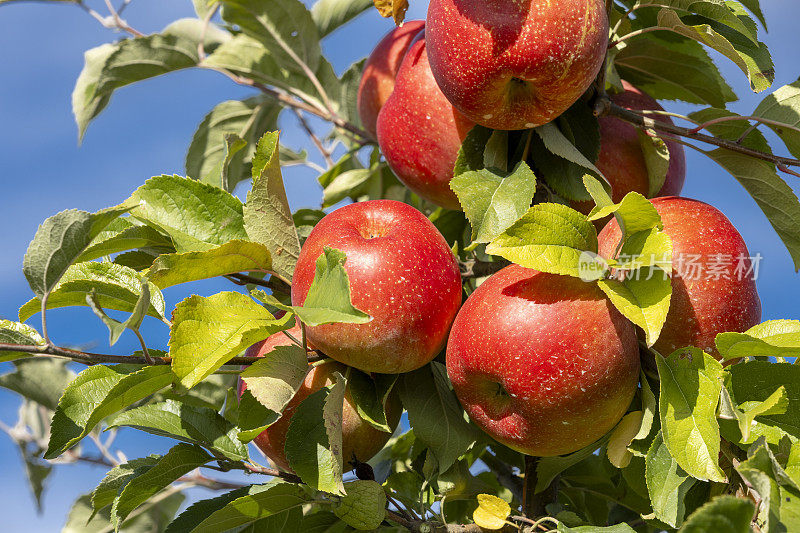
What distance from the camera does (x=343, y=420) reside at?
1.33 meters

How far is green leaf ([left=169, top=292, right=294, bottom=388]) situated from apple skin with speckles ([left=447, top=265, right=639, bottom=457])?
32 centimetres

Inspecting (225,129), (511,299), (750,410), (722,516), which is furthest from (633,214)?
(225,129)

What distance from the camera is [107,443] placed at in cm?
213

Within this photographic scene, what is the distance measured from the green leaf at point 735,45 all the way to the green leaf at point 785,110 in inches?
3.5

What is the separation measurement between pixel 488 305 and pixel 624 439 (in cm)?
30

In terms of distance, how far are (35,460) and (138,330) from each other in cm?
129

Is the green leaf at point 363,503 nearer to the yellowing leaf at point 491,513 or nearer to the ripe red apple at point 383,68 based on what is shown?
the yellowing leaf at point 491,513

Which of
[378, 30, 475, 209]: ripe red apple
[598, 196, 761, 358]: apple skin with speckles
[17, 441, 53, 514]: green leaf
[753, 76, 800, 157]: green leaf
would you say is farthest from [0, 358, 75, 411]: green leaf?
[753, 76, 800, 157]: green leaf

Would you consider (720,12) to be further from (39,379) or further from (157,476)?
(39,379)

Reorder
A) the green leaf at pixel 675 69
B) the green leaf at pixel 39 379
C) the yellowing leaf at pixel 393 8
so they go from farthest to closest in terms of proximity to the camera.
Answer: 1. the green leaf at pixel 39 379
2. the green leaf at pixel 675 69
3. the yellowing leaf at pixel 393 8

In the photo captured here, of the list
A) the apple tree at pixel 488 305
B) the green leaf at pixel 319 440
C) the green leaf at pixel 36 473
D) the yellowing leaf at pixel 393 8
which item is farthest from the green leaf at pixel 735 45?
the green leaf at pixel 36 473

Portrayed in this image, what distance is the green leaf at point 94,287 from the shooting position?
1258 millimetres

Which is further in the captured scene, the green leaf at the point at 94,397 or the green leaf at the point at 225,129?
the green leaf at the point at 225,129

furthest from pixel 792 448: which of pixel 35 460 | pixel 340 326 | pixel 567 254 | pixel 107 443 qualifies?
pixel 35 460
